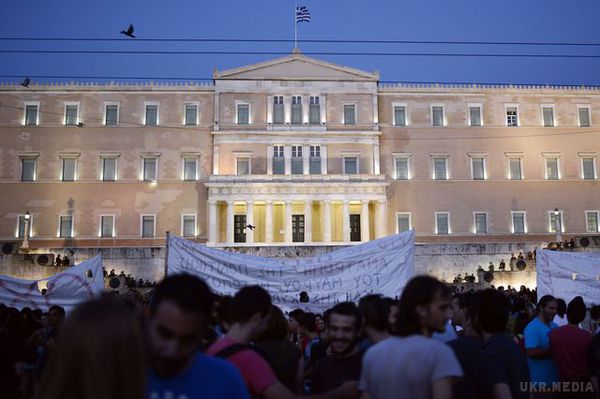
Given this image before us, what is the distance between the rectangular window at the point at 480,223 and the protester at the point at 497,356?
1487 inches

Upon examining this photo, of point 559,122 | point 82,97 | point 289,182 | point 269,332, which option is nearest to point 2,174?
point 82,97

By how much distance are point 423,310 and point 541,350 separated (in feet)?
11.0

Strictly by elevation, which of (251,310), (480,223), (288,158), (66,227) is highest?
(288,158)

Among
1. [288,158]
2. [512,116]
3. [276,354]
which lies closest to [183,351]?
[276,354]

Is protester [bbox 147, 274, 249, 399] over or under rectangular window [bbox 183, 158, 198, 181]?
under

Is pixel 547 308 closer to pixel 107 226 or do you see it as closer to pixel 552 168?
pixel 107 226

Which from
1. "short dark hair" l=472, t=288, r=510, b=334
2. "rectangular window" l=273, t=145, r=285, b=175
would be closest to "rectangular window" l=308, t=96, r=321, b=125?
"rectangular window" l=273, t=145, r=285, b=175

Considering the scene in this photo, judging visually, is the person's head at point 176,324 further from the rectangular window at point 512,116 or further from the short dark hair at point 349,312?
the rectangular window at point 512,116

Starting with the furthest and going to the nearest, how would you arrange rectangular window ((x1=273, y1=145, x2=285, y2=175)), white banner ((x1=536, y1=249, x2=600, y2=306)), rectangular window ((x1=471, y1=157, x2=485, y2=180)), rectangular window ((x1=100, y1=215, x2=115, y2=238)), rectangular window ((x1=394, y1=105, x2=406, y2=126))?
rectangular window ((x1=394, y1=105, x2=406, y2=126)), rectangular window ((x1=471, y1=157, x2=485, y2=180)), rectangular window ((x1=273, y1=145, x2=285, y2=175)), rectangular window ((x1=100, y1=215, x2=115, y2=238)), white banner ((x1=536, y1=249, x2=600, y2=306))

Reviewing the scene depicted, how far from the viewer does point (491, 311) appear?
14.8 ft

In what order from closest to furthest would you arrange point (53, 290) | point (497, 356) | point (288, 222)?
point (497, 356) < point (53, 290) < point (288, 222)

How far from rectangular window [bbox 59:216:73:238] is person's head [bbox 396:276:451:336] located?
38865 millimetres

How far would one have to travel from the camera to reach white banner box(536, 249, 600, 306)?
40.1 feet

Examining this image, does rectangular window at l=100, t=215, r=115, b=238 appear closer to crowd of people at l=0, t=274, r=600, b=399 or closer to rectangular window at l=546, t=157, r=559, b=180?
rectangular window at l=546, t=157, r=559, b=180
